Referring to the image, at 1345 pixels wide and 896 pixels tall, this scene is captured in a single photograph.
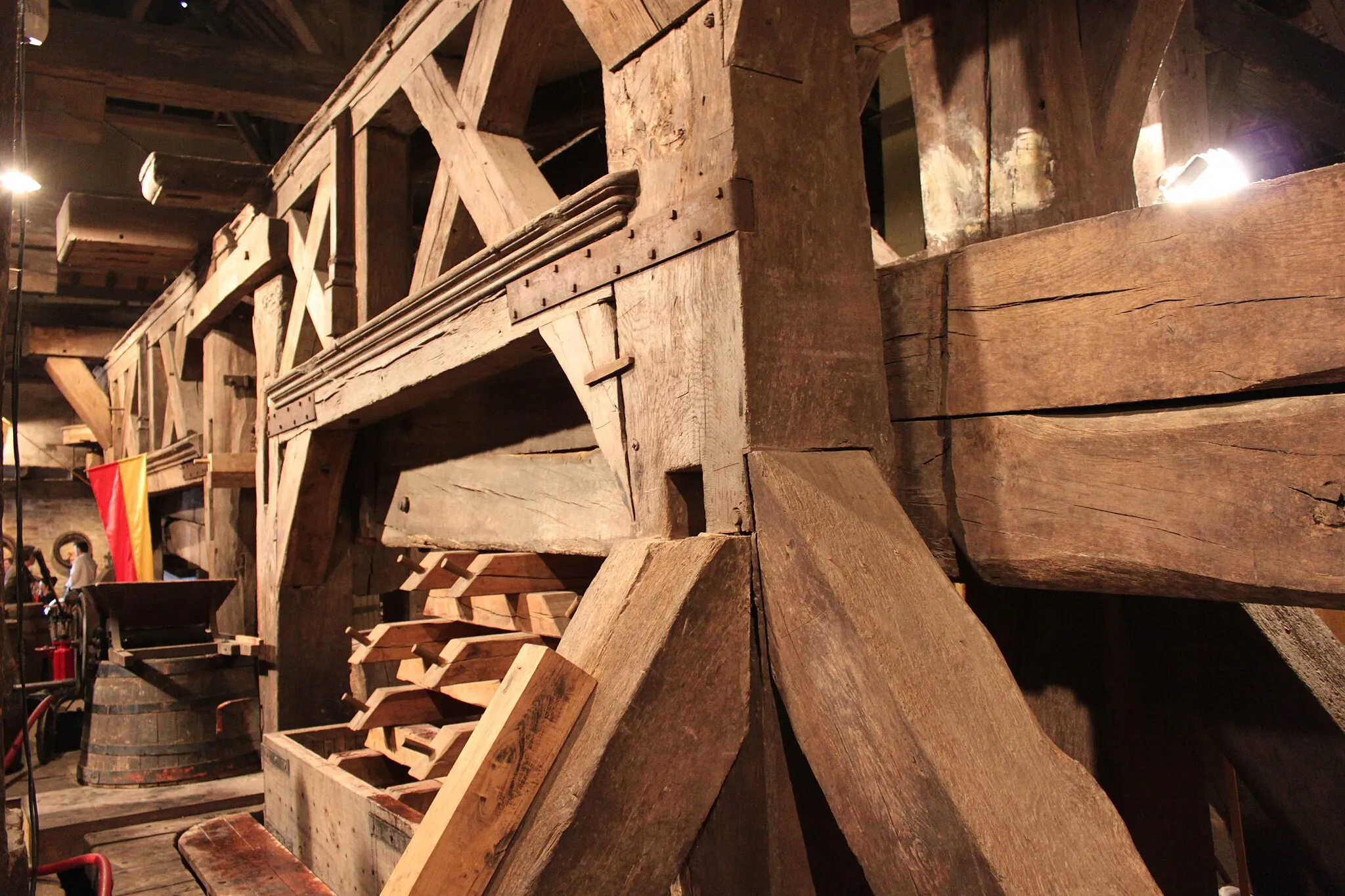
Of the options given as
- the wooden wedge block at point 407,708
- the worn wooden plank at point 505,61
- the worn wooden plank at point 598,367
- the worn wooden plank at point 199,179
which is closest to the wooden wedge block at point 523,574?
the wooden wedge block at point 407,708

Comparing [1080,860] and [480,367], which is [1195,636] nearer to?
[1080,860]

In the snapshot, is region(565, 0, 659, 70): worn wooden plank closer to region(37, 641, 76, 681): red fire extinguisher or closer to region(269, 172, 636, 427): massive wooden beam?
region(269, 172, 636, 427): massive wooden beam

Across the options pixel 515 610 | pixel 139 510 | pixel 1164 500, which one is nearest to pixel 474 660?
pixel 515 610

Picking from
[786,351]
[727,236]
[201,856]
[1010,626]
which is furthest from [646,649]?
[201,856]

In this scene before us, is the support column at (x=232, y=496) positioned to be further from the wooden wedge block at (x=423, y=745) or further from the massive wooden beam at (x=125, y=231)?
the wooden wedge block at (x=423, y=745)

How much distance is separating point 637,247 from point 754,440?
0.52m

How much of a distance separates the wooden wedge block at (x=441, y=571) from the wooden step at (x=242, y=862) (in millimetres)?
1048

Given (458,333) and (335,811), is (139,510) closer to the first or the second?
(335,811)

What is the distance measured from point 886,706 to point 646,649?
0.38 m

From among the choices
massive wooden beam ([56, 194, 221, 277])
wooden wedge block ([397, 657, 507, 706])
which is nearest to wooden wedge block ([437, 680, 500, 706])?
wooden wedge block ([397, 657, 507, 706])

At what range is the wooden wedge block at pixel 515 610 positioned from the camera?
2.82 metres

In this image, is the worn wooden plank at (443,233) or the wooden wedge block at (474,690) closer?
the wooden wedge block at (474,690)

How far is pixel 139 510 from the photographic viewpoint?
7.27m

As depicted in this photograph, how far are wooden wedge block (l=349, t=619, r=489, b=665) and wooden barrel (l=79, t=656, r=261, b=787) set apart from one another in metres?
1.71
